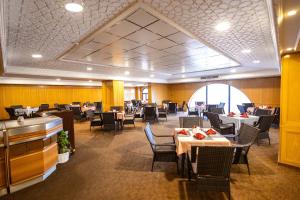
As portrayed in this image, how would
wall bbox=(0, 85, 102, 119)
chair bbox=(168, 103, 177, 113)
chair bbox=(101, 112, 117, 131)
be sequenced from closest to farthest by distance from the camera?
chair bbox=(101, 112, 117, 131)
wall bbox=(0, 85, 102, 119)
chair bbox=(168, 103, 177, 113)

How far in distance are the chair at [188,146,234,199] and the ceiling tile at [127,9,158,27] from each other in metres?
2.01

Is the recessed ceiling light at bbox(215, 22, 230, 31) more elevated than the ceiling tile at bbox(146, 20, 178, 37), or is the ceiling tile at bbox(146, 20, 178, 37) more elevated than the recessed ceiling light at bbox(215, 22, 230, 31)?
the ceiling tile at bbox(146, 20, 178, 37)

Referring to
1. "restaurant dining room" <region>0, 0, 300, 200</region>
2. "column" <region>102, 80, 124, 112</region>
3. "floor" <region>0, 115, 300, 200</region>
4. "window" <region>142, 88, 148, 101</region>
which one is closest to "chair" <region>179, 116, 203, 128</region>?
"restaurant dining room" <region>0, 0, 300, 200</region>

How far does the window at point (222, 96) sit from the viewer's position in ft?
34.9

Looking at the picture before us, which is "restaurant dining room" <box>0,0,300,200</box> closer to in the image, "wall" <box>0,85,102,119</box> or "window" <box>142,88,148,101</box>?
"wall" <box>0,85,102,119</box>

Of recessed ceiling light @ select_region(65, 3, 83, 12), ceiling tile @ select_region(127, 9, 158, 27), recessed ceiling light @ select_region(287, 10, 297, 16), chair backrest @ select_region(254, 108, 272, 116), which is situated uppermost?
ceiling tile @ select_region(127, 9, 158, 27)

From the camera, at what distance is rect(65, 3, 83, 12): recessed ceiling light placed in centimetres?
198

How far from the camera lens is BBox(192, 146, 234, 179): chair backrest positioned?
211 cm

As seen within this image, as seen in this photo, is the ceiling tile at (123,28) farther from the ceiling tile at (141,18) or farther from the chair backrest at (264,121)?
the chair backrest at (264,121)

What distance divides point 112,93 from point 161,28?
729cm

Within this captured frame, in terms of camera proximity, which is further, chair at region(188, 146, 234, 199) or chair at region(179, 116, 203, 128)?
chair at region(179, 116, 203, 128)

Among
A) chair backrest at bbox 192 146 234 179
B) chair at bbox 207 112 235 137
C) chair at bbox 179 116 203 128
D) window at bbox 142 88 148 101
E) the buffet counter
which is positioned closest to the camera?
chair backrest at bbox 192 146 234 179

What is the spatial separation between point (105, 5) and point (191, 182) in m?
3.06

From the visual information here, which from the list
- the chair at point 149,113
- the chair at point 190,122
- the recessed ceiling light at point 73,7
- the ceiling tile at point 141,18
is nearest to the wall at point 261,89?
the chair at point 149,113
